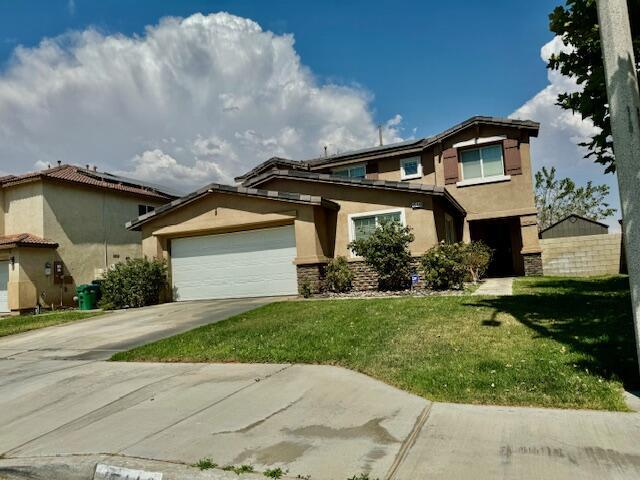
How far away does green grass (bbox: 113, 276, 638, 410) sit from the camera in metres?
5.06

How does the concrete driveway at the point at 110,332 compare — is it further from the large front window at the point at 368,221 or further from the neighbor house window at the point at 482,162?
the neighbor house window at the point at 482,162

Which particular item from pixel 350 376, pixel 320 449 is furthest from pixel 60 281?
pixel 320 449

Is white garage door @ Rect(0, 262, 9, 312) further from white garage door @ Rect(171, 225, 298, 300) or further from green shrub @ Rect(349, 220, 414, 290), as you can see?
green shrub @ Rect(349, 220, 414, 290)

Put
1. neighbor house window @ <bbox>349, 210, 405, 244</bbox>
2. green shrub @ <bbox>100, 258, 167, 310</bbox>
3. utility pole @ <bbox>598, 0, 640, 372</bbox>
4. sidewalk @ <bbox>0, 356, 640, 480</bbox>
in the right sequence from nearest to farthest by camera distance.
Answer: sidewalk @ <bbox>0, 356, 640, 480</bbox> < utility pole @ <bbox>598, 0, 640, 372</bbox> < neighbor house window @ <bbox>349, 210, 405, 244</bbox> < green shrub @ <bbox>100, 258, 167, 310</bbox>

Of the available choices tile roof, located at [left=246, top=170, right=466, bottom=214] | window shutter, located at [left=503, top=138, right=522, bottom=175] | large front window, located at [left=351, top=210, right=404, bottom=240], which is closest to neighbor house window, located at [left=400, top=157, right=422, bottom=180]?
tile roof, located at [left=246, top=170, right=466, bottom=214]

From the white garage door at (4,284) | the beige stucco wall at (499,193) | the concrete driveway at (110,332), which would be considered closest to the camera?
the concrete driveway at (110,332)

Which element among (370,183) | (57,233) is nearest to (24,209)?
(57,233)

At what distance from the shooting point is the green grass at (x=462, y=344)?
5062 mm

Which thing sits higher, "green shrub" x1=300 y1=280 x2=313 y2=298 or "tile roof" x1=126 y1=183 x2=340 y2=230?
"tile roof" x1=126 y1=183 x2=340 y2=230

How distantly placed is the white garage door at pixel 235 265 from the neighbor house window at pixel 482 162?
8684 mm

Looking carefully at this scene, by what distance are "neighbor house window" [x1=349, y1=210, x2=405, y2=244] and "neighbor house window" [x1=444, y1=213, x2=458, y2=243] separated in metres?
2.22

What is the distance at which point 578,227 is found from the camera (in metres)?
26.9

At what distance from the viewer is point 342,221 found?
1677 centimetres

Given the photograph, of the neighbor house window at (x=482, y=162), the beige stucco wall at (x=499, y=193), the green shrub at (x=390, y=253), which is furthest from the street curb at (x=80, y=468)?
the neighbor house window at (x=482, y=162)
